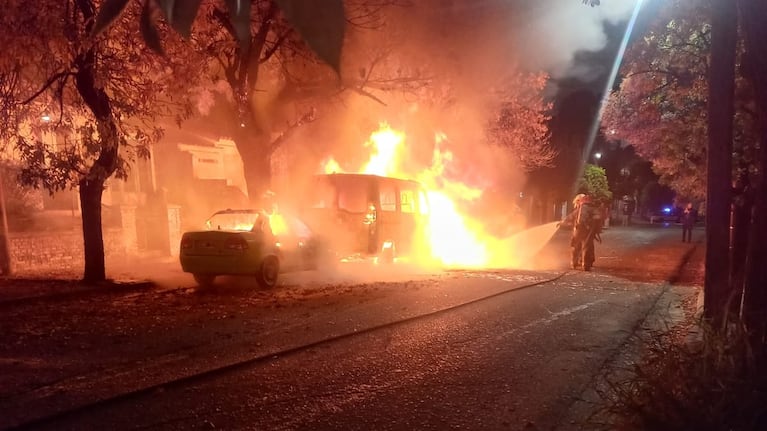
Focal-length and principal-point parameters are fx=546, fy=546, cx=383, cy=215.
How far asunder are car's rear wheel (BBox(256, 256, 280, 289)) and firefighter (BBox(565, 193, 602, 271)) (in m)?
6.99

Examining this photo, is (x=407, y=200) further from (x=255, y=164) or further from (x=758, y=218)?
(x=758, y=218)

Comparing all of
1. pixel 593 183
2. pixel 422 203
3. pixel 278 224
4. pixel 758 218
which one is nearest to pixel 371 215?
pixel 278 224

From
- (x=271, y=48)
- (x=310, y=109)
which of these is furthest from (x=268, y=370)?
(x=310, y=109)

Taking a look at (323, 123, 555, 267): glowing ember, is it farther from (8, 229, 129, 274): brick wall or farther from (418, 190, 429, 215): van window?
(8, 229, 129, 274): brick wall

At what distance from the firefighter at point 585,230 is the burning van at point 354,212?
165 inches

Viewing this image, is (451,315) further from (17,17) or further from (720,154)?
(17,17)

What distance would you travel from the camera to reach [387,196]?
488 inches

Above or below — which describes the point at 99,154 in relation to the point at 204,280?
above

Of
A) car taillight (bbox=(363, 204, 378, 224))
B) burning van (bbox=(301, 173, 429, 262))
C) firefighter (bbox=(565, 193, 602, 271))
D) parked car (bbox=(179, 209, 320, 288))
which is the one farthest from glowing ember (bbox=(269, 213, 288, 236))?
firefighter (bbox=(565, 193, 602, 271))

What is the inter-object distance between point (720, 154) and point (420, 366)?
3.18m

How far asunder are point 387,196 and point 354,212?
1.06m

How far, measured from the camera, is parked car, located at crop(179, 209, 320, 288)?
916 centimetres

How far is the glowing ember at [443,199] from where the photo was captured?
17.6 m

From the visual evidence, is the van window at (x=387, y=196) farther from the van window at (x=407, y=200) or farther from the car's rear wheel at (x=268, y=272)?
the car's rear wheel at (x=268, y=272)
